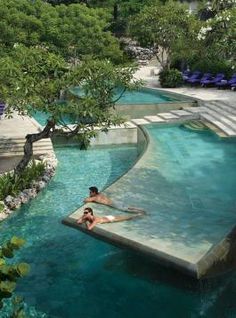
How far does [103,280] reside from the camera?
10836 millimetres

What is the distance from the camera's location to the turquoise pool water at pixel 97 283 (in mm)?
9820

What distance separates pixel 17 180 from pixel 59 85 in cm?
344

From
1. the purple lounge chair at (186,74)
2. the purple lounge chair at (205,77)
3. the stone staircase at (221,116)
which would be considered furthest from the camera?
the purple lounge chair at (186,74)

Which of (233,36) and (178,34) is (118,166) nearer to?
(233,36)

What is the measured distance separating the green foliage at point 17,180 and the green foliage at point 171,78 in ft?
59.2

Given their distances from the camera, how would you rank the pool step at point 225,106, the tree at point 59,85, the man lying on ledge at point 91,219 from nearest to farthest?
the man lying on ledge at point 91,219 < the tree at point 59,85 < the pool step at point 225,106

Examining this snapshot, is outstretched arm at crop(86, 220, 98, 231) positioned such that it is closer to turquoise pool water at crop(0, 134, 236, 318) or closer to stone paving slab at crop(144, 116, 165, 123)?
turquoise pool water at crop(0, 134, 236, 318)

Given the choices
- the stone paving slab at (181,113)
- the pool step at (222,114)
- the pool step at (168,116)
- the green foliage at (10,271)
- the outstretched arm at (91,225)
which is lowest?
the pool step at (168,116)

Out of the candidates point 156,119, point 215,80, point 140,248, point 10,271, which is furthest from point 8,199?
point 215,80

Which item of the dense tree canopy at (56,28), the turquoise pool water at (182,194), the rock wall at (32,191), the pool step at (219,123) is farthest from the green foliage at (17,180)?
the dense tree canopy at (56,28)

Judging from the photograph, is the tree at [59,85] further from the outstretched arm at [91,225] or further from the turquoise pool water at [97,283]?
the outstretched arm at [91,225]

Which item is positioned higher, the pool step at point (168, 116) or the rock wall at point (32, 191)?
the pool step at point (168, 116)

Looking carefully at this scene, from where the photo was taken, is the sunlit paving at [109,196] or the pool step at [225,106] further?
the pool step at [225,106]

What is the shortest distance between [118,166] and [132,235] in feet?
28.1
